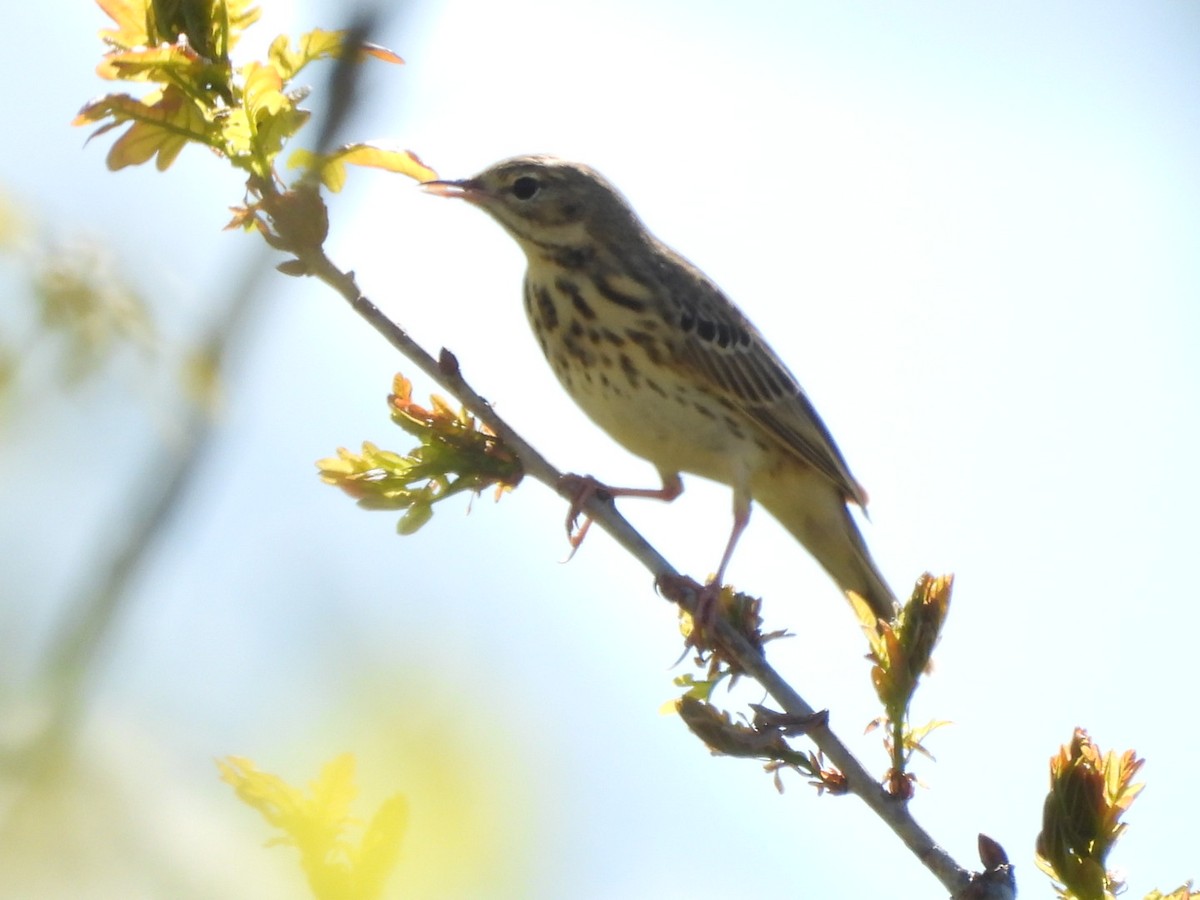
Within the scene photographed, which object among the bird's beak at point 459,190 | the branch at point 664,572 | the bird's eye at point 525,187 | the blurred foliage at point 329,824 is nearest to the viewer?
the blurred foliage at point 329,824

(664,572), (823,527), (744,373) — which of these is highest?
(744,373)

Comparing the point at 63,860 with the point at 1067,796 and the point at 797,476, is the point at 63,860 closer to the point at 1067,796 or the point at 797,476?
the point at 1067,796

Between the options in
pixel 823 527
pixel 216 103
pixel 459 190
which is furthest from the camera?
pixel 823 527

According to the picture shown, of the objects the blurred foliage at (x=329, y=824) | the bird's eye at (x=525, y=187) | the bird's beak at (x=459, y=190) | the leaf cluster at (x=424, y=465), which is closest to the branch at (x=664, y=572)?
the leaf cluster at (x=424, y=465)

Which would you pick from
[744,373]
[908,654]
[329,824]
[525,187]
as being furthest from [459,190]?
[329,824]

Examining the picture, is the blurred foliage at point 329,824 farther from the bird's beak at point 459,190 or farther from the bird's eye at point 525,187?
the bird's eye at point 525,187

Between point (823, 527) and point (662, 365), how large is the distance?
119 centimetres

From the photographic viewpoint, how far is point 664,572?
11.0 feet

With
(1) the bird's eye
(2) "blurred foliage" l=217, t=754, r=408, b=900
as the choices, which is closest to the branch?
(2) "blurred foliage" l=217, t=754, r=408, b=900

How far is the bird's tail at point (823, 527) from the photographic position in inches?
242

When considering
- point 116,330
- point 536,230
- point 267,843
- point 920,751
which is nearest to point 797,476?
point 536,230

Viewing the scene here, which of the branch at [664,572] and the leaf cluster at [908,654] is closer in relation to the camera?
the branch at [664,572]

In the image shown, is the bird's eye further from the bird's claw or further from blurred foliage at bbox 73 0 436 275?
blurred foliage at bbox 73 0 436 275

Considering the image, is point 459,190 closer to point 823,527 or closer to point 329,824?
point 823,527
